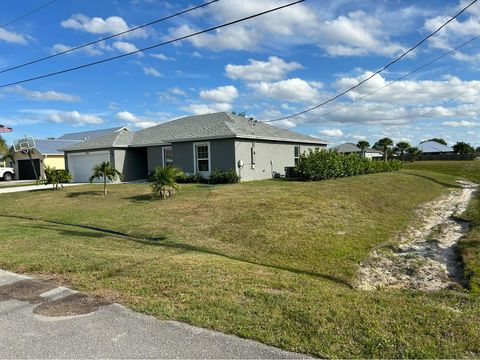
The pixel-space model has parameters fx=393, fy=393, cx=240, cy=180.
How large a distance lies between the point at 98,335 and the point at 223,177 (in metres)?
17.0

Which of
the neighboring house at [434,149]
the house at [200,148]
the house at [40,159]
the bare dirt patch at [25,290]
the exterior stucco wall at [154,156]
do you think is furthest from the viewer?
the neighboring house at [434,149]

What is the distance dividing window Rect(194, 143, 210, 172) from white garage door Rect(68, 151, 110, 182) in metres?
7.48

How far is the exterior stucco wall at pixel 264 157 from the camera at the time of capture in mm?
21906

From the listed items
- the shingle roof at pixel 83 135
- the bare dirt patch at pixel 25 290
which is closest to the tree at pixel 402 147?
the shingle roof at pixel 83 135

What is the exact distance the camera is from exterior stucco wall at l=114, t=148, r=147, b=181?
1053 inches

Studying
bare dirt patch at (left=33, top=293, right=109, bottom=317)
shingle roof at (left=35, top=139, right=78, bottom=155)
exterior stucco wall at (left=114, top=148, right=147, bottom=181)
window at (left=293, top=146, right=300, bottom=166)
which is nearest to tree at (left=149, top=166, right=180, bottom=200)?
bare dirt patch at (left=33, top=293, right=109, bottom=317)

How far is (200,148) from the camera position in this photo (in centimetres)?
2289

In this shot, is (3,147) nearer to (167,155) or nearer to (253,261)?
(167,155)

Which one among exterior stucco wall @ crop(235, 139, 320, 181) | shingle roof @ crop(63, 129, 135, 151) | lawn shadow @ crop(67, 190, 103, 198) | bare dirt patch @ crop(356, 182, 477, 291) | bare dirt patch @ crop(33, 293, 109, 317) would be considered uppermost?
shingle roof @ crop(63, 129, 135, 151)

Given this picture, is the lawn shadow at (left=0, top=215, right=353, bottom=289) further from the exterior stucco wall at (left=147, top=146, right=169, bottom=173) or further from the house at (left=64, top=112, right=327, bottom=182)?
the exterior stucco wall at (left=147, top=146, right=169, bottom=173)

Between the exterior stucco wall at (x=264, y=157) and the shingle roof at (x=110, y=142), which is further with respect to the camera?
the shingle roof at (x=110, y=142)

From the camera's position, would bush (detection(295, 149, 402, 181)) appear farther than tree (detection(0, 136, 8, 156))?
No

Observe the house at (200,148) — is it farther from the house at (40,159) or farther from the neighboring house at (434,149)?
the neighboring house at (434,149)

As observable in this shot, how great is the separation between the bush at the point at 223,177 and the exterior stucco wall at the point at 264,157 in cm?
78
